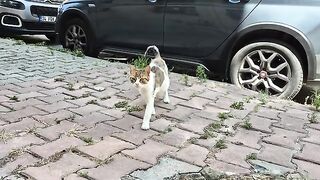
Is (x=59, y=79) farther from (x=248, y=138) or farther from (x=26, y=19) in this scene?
(x=26, y=19)

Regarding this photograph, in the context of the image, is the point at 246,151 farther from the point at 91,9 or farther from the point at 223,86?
the point at 91,9

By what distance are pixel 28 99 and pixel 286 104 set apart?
93.5 inches

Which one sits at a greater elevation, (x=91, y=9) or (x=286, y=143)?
(x=91, y=9)

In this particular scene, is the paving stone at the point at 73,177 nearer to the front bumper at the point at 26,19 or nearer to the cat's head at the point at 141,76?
the cat's head at the point at 141,76

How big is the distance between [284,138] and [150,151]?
1014 millimetres

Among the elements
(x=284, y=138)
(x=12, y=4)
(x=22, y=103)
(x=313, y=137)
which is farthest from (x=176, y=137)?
(x=12, y=4)

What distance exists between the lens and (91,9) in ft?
18.5

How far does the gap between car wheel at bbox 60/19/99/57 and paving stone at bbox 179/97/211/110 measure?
2.39m

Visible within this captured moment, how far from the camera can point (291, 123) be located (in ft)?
10.7

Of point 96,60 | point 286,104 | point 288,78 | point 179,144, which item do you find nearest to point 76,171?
point 179,144

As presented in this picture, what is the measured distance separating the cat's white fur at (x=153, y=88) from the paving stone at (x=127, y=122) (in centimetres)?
11

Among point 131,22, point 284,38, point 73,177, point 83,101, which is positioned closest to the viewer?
point 73,177

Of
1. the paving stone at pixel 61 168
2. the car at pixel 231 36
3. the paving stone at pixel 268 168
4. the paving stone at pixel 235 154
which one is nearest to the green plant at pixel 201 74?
the car at pixel 231 36

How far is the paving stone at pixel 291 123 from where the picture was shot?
3129mm
